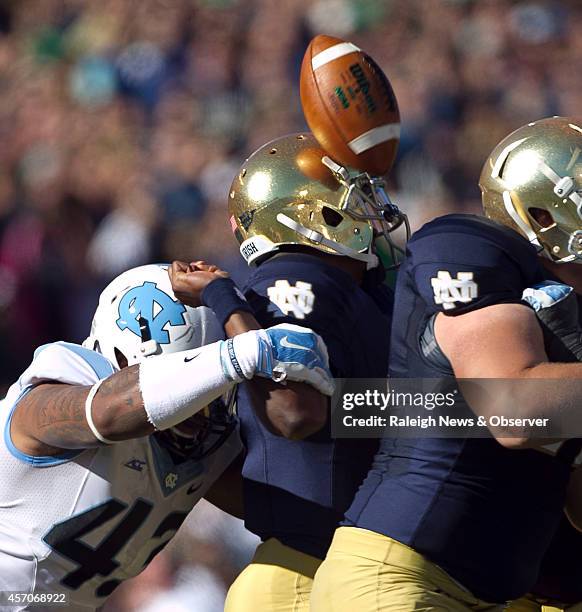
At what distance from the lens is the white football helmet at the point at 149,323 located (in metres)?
3.04

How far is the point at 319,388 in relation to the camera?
257cm

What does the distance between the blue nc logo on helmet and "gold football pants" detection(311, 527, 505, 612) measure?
2.81 feet

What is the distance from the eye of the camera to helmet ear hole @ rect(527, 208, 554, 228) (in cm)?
271

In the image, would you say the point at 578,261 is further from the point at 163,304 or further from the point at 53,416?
the point at 53,416

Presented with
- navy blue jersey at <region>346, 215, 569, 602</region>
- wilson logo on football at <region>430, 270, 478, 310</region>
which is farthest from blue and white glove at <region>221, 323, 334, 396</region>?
wilson logo on football at <region>430, 270, 478, 310</region>

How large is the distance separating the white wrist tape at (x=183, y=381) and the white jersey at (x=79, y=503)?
13.2 inches

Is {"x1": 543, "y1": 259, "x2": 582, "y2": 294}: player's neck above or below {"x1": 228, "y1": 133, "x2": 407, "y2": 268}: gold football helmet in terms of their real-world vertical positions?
below

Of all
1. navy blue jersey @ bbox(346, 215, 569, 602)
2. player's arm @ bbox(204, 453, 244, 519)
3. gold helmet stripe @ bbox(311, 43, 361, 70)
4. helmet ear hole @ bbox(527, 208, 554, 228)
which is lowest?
player's arm @ bbox(204, 453, 244, 519)

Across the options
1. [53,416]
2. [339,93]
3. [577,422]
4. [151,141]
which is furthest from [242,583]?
[151,141]

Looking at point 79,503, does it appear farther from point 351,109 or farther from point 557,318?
point 557,318

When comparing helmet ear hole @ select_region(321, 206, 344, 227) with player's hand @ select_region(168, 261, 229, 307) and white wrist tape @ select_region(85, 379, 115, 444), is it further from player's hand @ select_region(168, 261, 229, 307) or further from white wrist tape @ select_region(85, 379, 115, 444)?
white wrist tape @ select_region(85, 379, 115, 444)

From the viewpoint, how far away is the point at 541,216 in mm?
2725

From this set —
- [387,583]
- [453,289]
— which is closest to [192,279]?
[453,289]

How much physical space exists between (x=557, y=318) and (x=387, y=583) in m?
0.61
